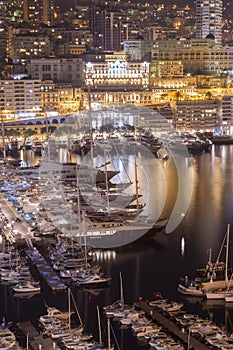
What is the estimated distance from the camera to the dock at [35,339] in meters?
5.27

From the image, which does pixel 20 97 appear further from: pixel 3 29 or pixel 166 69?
pixel 3 29

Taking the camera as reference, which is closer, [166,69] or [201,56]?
[166,69]

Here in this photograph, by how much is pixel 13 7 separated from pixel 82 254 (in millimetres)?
19176

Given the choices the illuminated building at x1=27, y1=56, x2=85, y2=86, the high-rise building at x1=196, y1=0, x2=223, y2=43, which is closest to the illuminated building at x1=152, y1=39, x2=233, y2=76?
the high-rise building at x1=196, y1=0, x2=223, y2=43

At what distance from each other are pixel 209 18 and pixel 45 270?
772 inches

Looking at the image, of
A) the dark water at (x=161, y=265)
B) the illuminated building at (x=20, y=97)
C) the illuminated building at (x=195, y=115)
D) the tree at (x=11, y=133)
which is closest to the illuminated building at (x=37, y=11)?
the illuminated building at (x=20, y=97)

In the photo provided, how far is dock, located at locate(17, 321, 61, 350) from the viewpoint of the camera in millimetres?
5266

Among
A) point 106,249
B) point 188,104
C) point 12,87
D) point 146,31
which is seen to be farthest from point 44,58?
point 106,249

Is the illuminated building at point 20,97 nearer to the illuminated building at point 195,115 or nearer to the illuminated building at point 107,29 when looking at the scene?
the illuminated building at point 195,115

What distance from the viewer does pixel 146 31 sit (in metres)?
27.0

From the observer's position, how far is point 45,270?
6879mm

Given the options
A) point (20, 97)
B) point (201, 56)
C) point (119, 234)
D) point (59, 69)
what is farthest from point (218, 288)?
point (201, 56)

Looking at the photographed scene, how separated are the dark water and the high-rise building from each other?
1522 cm

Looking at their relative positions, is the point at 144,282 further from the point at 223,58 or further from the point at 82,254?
the point at 223,58
